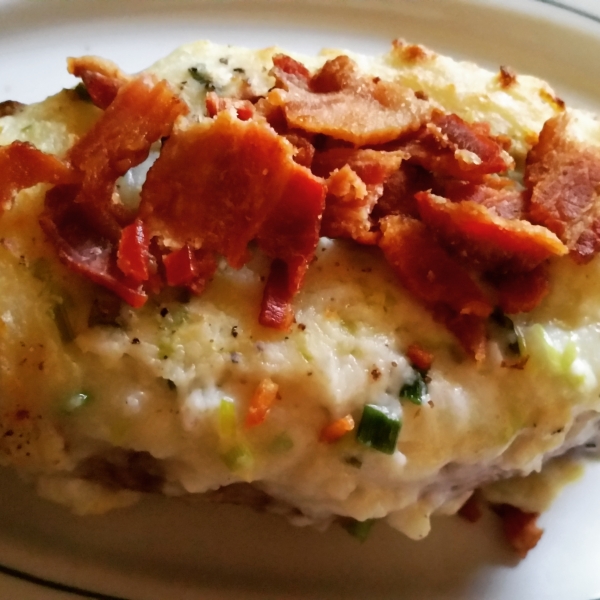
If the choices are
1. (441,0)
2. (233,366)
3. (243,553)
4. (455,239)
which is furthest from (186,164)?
(441,0)

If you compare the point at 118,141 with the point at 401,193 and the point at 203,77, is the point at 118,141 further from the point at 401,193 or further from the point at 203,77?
the point at 401,193

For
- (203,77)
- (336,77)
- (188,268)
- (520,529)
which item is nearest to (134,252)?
(188,268)

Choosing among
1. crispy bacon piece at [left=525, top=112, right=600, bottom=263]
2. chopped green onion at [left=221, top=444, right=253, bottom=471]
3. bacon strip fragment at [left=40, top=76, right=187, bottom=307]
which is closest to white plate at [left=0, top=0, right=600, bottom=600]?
chopped green onion at [left=221, top=444, right=253, bottom=471]

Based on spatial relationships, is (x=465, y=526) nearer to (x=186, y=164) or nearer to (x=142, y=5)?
(x=186, y=164)

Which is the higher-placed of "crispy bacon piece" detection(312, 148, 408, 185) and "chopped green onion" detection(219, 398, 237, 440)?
"crispy bacon piece" detection(312, 148, 408, 185)

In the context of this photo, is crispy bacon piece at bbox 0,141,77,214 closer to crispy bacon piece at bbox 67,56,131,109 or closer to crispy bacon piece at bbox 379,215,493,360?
crispy bacon piece at bbox 67,56,131,109

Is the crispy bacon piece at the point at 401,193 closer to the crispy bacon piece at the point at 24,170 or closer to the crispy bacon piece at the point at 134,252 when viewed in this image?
the crispy bacon piece at the point at 134,252

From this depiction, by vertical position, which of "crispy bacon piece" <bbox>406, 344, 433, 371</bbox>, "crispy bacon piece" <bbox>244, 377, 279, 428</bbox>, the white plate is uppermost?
"crispy bacon piece" <bbox>406, 344, 433, 371</bbox>
